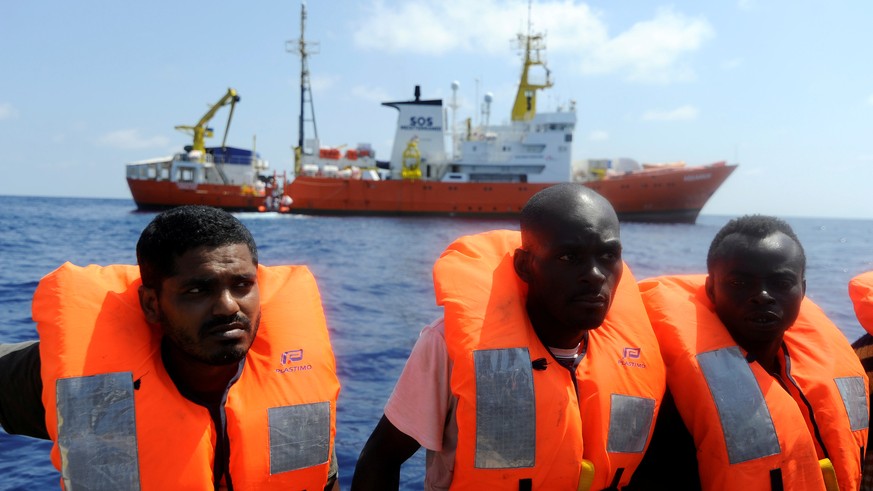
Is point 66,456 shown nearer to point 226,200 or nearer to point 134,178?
point 226,200

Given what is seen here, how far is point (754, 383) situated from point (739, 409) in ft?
0.45

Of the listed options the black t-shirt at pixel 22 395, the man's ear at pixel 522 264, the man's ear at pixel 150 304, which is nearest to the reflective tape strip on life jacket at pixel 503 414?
the man's ear at pixel 522 264

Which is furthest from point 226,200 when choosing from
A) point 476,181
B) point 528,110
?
point 528,110

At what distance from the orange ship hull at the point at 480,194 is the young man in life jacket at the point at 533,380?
3679 centimetres

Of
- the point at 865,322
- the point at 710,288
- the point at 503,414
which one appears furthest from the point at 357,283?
the point at 503,414

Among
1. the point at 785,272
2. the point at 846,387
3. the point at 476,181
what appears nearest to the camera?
the point at 785,272

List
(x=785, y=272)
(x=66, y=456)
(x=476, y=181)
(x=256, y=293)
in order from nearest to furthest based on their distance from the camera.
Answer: (x=66, y=456) → (x=256, y=293) → (x=785, y=272) → (x=476, y=181)

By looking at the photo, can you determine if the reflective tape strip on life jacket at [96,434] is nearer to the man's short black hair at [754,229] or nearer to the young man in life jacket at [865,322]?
the man's short black hair at [754,229]

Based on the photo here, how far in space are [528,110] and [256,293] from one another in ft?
138

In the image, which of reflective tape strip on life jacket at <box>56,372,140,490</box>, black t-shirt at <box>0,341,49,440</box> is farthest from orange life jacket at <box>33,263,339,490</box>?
black t-shirt at <box>0,341,49,440</box>

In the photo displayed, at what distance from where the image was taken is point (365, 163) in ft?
151

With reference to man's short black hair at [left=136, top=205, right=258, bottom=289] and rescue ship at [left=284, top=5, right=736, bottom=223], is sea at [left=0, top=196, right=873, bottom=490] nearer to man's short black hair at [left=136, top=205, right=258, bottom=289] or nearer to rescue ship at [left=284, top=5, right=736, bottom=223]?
man's short black hair at [left=136, top=205, right=258, bottom=289]

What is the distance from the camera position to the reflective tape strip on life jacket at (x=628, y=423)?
2166mm

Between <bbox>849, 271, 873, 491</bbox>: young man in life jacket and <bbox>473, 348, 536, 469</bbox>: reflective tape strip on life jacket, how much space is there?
169 centimetres
